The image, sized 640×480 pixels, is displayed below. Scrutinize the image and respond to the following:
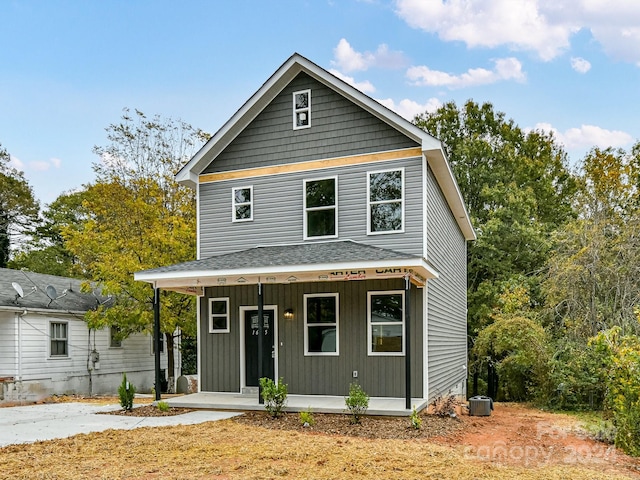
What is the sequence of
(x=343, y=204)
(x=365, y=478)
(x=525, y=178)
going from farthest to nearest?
1. (x=525, y=178)
2. (x=343, y=204)
3. (x=365, y=478)

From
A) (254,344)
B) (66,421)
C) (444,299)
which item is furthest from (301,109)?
(66,421)

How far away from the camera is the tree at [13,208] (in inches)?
1240

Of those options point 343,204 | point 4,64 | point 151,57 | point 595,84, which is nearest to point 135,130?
point 151,57

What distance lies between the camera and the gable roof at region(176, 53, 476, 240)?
1216 cm

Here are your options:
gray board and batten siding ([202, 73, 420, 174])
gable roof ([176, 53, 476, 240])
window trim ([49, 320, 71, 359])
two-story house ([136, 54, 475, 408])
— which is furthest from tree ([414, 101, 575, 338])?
window trim ([49, 320, 71, 359])

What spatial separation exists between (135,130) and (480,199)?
15.3 metres

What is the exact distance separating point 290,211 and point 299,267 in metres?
2.73

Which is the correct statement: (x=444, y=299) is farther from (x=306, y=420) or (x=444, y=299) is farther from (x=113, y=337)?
(x=113, y=337)

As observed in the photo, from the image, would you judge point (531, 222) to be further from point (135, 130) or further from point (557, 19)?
point (135, 130)

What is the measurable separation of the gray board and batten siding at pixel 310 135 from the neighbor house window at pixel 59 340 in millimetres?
7828

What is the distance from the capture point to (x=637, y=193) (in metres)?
20.4

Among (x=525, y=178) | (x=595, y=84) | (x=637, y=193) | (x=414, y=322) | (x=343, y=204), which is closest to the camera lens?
(x=414, y=322)

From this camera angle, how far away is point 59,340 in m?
17.6

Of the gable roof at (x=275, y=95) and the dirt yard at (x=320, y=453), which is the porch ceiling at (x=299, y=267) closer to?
the gable roof at (x=275, y=95)
